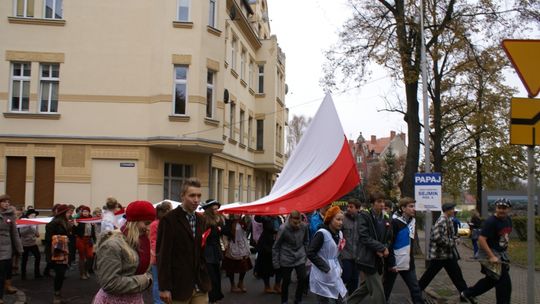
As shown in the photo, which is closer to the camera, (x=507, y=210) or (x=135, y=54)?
(x=507, y=210)

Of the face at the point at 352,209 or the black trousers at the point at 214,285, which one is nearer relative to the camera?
the black trousers at the point at 214,285

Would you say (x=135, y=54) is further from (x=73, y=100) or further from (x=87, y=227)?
(x=87, y=227)

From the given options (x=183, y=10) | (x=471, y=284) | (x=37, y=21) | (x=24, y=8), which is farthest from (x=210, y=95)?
(x=471, y=284)

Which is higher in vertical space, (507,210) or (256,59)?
(256,59)

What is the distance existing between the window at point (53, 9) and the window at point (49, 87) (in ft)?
6.48

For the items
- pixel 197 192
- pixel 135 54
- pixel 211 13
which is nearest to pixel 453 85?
pixel 211 13

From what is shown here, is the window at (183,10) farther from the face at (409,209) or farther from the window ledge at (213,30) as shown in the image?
the face at (409,209)

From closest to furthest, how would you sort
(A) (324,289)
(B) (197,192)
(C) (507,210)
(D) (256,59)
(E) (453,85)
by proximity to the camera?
(B) (197,192) < (A) (324,289) < (C) (507,210) < (E) (453,85) < (D) (256,59)

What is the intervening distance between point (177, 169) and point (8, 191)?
261 inches

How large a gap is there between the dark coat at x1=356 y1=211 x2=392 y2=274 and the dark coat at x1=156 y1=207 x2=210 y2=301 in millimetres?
3270

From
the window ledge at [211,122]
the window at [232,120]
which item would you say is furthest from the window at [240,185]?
the window ledge at [211,122]

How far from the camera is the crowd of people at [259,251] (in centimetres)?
489

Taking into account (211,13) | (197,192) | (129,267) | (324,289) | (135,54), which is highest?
(211,13)

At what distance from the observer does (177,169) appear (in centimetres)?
2478
